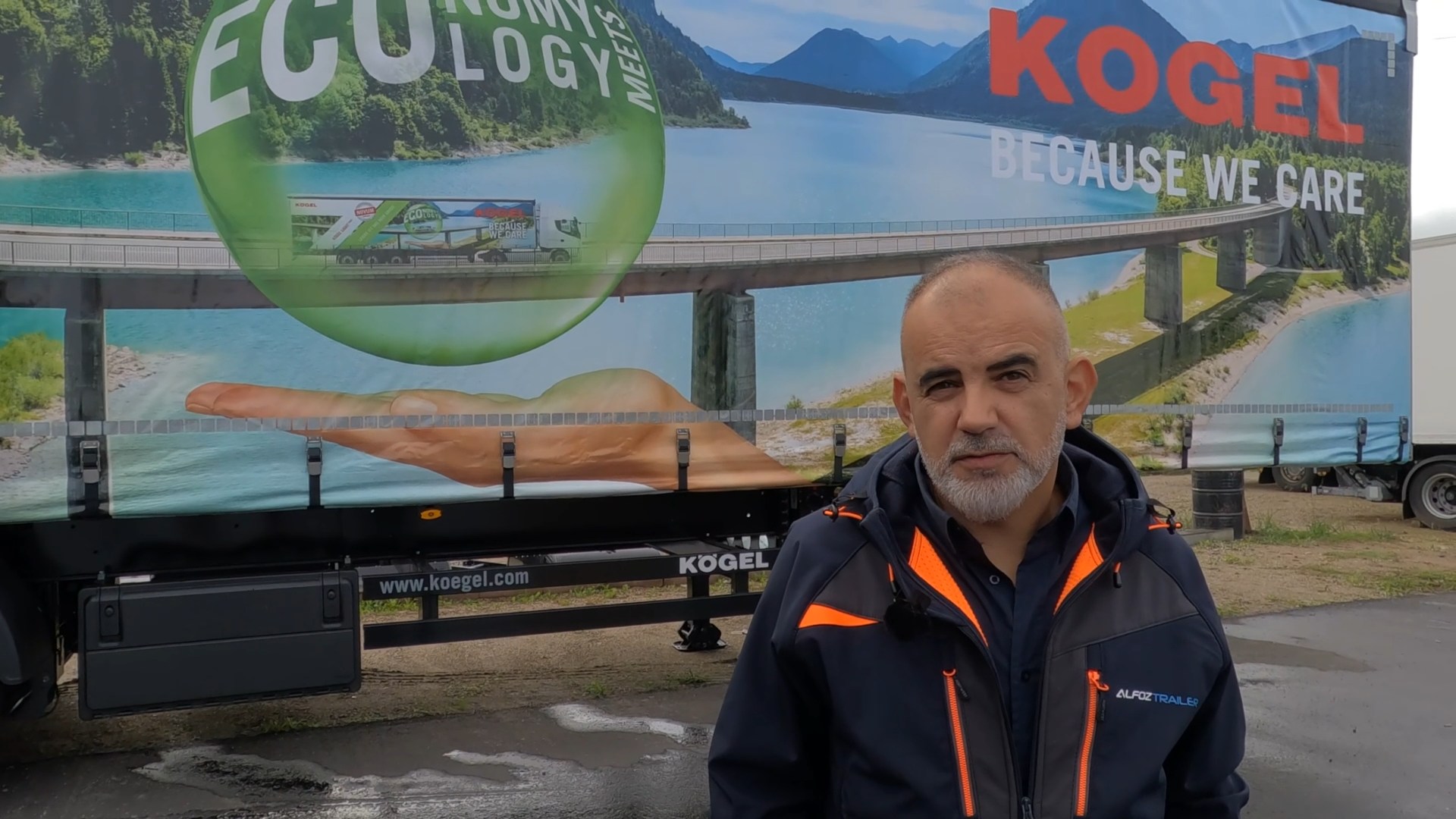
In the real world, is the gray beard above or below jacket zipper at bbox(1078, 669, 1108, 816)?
above

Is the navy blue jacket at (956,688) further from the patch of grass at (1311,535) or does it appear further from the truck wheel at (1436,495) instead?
the truck wheel at (1436,495)

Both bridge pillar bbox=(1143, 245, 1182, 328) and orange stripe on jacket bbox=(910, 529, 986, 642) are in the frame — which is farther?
bridge pillar bbox=(1143, 245, 1182, 328)

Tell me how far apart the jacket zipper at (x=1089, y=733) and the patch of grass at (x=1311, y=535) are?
418 inches

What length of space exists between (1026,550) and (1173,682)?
10.9 inches

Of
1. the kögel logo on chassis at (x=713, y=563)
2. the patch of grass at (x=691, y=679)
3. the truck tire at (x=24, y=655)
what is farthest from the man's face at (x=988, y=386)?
the patch of grass at (x=691, y=679)

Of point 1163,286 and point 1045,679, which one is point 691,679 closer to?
point 1163,286

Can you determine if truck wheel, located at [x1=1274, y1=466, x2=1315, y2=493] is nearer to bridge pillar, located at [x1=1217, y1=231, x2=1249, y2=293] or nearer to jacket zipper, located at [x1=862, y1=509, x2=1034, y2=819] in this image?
bridge pillar, located at [x1=1217, y1=231, x2=1249, y2=293]

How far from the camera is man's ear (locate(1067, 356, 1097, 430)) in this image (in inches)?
67.4

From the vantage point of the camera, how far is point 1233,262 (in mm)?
5590

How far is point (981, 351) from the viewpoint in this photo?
1581 millimetres

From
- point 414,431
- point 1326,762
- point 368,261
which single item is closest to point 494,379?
point 414,431

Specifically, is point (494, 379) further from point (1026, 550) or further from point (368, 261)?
point (1026, 550)

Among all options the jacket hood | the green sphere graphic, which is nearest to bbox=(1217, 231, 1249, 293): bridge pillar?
the green sphere graphic

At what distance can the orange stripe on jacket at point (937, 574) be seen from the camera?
5.17 feet
